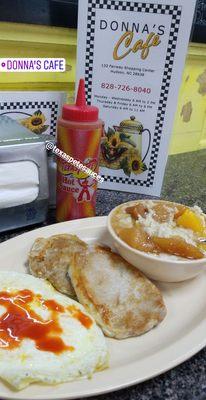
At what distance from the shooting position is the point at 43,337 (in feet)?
2.03

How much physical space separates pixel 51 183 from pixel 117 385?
2.11ft

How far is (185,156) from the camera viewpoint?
172 cm

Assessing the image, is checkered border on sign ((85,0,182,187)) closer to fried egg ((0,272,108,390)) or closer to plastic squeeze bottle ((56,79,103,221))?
plastic squeeze bottle ((56,79,103,221))

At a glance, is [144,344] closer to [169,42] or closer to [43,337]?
[43,337]

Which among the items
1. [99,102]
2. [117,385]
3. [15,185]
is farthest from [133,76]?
[117,385]

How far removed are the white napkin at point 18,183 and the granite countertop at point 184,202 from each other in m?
0.12

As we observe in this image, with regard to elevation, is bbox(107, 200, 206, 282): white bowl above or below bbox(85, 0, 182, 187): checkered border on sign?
below

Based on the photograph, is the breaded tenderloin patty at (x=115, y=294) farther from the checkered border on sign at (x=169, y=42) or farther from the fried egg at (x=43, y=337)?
the checkered border on sign at (x=169, y=42)

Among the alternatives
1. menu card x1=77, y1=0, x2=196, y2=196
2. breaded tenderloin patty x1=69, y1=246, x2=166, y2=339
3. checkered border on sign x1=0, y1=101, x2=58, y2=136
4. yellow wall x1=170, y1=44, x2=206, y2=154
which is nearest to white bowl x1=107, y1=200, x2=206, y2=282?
breaded tenderloin patty x1=69, y1=246, x2=166, y2=339

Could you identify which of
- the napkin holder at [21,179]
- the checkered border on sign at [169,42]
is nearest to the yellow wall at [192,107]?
the checkered border on sign at [169,42]

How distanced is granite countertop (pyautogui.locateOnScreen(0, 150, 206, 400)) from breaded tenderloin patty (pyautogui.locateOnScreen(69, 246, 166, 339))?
95mm

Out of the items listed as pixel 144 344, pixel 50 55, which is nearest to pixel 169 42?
pixel 50 55

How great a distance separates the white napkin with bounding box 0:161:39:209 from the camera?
A: 0.89 m

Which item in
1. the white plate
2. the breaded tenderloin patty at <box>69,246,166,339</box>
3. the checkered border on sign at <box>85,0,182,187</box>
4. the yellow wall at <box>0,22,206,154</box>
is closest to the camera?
the white plate
